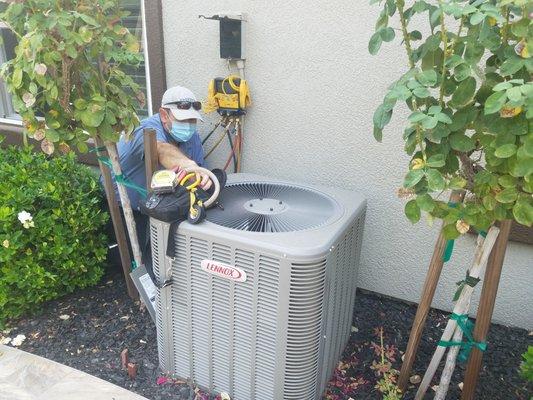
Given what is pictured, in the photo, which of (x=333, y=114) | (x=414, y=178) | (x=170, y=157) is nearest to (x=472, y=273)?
(x=414, y=178)

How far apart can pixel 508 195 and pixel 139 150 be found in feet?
6.79

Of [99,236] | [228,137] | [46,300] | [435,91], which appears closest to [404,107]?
[435,91]

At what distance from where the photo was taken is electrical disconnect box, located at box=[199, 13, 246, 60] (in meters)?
2.70

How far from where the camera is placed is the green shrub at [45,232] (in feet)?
8.11

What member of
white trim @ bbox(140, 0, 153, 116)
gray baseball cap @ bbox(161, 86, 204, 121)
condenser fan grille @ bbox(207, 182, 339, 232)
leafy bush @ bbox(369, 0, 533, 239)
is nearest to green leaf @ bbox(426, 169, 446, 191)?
leafy bush @ bbox(369, 0, 533, 239)

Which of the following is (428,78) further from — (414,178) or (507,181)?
(507,181)

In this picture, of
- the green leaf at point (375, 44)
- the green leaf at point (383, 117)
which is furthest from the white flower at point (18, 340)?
the green leaf at point (375, 44)

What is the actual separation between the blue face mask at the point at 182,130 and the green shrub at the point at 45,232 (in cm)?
72

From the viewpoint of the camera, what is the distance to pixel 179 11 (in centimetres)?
295

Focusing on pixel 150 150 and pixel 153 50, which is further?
pixel 153 50

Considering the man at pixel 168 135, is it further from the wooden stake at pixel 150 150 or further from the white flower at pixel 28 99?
the white flower at pixel 28 99

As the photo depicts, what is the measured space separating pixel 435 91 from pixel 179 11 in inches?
70.8

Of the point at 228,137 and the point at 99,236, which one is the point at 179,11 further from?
the point at 99,236

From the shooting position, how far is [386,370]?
7.53 ft
